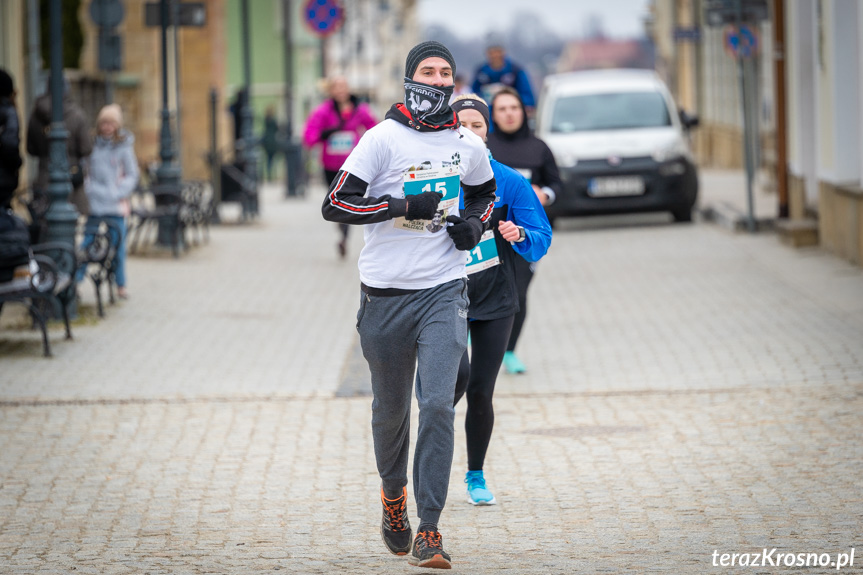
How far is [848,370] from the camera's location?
9016 mm

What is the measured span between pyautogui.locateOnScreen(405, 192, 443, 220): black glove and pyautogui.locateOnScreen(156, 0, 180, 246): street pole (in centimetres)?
1189

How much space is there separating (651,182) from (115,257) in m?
8.62

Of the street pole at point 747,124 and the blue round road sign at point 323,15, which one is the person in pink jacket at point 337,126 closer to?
the street pole at point 747,124

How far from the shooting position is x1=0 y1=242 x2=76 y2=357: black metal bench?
9.84 metres

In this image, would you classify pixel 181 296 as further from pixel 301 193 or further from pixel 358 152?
pixel 301 193

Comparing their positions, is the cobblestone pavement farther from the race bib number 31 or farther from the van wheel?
the van wheel

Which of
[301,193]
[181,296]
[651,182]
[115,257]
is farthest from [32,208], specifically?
[301,193]

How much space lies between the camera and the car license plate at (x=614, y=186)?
742 inches

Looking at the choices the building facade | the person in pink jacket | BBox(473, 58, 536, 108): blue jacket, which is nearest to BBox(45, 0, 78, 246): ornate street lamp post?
the person in pink jacket

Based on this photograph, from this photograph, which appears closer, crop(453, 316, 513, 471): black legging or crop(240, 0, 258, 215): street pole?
crop(453, 316, 513, 471): black legging

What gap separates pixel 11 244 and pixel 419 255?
18.1ft

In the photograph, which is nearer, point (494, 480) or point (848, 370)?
point (494, 480)

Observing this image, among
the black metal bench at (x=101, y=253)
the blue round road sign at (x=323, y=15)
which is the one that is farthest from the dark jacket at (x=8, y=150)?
the blue round road sign at (x=323, y=15)
